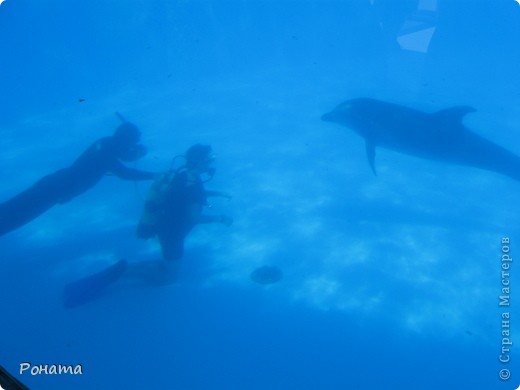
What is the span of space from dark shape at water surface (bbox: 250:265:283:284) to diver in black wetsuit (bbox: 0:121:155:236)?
8.91 feet

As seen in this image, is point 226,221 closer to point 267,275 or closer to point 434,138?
point 267,275

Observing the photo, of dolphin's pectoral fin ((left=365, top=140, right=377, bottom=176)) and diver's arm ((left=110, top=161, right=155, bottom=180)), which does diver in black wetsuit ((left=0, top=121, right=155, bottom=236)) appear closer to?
diver's arm ((left=110, top=161, right=155, bottom=180))

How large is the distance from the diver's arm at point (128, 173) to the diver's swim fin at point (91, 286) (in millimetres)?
1783

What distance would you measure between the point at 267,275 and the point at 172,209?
1936 millimetres

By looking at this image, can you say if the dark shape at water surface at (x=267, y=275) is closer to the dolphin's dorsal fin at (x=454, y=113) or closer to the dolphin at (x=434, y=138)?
the dolphin at (x=434, y=138)

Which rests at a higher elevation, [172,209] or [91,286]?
[172,209]

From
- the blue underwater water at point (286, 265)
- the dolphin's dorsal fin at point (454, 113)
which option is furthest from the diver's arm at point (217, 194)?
the dolphin's dorsal fin at point (454, 113)

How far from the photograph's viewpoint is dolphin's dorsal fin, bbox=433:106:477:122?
324 inches

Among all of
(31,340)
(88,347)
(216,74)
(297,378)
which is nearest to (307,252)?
(297,378)

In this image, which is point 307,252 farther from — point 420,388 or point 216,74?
point 216,74

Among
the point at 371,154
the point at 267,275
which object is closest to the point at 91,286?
the point at 267,275

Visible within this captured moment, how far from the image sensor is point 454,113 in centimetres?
836

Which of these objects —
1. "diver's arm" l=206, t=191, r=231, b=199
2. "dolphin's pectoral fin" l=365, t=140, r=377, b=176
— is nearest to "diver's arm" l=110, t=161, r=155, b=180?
"diver's arm" l=206, t=191, r=231, b=199

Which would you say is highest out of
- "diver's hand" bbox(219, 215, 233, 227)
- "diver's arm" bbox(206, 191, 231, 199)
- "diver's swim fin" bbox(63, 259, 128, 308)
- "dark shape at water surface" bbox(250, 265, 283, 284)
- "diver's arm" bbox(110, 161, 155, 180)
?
"diver's arm" bbox(110, 161, 155, 180)
